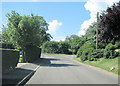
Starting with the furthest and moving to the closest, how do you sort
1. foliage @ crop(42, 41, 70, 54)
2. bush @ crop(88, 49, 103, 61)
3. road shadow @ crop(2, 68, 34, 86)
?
foliage @ crop(42, 41, 70, 54), bush @ crop(88, 49, 103, 61), road shadow @ crop(2, 68, 34, 86)

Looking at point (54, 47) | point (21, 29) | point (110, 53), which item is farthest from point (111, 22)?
point (54, 47)

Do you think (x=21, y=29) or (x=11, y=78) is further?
(x=21, y=29)

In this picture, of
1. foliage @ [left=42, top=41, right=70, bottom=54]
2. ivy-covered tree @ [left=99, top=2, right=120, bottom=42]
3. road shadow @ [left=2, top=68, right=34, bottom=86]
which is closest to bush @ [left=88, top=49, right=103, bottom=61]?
ivy-covered tree @ [left=99, top=2, right=120, bottom=42]

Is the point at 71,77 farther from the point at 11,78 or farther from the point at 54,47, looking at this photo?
the point at 54,47

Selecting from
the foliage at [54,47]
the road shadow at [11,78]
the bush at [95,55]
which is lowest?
the road shadow at [11,78]

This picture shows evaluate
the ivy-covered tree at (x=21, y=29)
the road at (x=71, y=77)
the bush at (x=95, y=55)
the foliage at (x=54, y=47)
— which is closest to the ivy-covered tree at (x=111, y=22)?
the road at (x=71, y=77)

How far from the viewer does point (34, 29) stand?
25.9 metres

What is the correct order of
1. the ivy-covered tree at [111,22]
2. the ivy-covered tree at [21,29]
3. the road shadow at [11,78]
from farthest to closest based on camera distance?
1. the ivy-covered tree at [21,29]
2. the ivy-covered tree at [111,22]
3. the road shadow at [11,78]

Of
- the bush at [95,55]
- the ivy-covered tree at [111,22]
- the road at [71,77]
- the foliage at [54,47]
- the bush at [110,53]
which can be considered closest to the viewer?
the road at [71,77]

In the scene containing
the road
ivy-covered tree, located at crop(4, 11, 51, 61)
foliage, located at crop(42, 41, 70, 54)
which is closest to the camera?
the road

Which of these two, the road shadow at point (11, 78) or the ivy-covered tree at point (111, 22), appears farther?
the ivy-covered tree at point (111, 22)

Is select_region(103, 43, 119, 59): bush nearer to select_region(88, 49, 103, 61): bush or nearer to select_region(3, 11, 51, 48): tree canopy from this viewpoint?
select_region(88, 49, 103, 61): bush

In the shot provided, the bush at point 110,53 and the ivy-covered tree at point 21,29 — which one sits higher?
the ivy-covered tree at point 21,29

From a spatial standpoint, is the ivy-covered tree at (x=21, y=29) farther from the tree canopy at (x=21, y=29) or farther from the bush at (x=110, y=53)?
the bush at (x=110, y=53)
